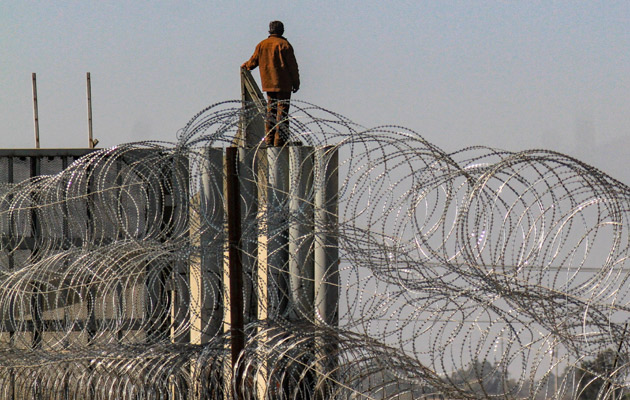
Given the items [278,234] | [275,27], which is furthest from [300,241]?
[275,27]

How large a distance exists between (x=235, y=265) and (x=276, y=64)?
375 cm

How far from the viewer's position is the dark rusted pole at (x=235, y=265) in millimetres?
7684

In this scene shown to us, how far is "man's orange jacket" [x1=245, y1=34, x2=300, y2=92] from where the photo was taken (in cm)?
1099

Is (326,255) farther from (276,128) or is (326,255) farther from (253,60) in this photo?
(253,60)

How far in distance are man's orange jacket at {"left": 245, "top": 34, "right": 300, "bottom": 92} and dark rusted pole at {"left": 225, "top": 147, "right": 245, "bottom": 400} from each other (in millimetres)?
3204

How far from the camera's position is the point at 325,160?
9.10 meters

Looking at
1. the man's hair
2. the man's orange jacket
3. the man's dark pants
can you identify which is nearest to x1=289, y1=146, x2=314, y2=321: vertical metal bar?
the man's dark pants

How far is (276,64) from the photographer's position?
11047 mm

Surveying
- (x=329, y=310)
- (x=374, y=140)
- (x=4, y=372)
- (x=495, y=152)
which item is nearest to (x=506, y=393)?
(x=495, y=152)

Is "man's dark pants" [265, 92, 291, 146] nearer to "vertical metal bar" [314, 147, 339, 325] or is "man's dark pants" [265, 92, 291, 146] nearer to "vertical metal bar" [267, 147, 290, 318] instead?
"vertical metal bar" [267, 147, 290, 318]

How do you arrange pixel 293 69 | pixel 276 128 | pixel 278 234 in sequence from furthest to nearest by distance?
pixel 293 69, pixel 276 128, pixel 278 234

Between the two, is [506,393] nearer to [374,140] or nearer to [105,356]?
[374,140]

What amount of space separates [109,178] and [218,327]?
3.61 m

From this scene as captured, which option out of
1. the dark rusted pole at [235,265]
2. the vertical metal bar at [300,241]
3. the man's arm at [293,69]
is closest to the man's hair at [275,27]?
the man's arm at [293,69]
